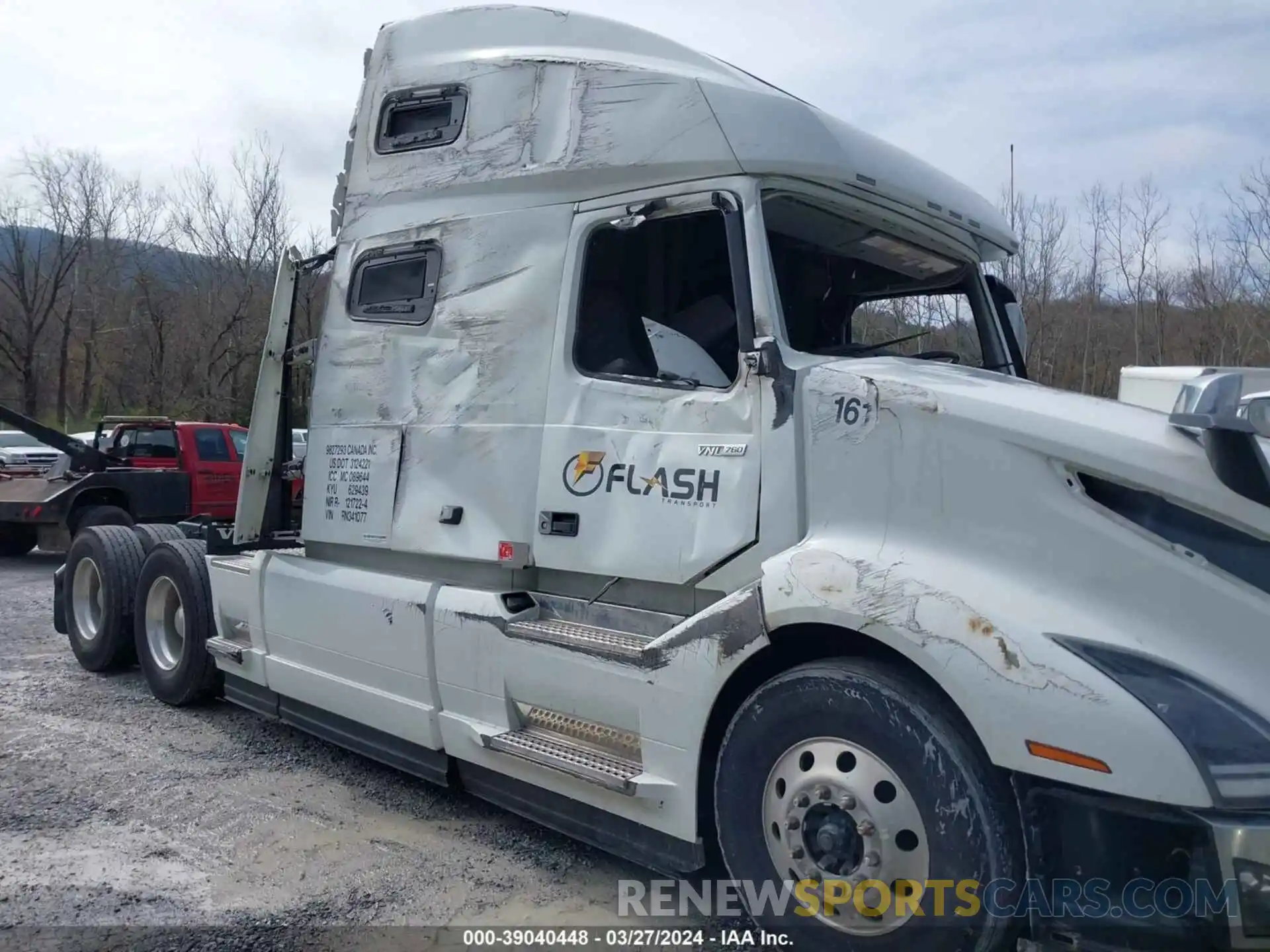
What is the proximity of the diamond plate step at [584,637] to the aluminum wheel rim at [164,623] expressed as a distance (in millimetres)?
3701

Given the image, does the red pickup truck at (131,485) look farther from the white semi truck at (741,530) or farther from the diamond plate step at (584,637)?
the diamond plate step at (584,637)

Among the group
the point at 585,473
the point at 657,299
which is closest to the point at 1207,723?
the point at 585,473

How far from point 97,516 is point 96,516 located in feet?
0.04

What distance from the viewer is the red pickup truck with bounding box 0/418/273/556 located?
13258 mm

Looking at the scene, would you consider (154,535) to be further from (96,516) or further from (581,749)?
(96,516)

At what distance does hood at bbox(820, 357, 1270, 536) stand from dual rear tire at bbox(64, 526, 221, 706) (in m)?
4.77

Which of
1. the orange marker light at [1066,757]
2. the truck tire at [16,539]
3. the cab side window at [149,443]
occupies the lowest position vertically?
the truck tire at [16,539]

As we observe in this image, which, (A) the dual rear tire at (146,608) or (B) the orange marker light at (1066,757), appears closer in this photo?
(B) the orange marker light at (1066,757)

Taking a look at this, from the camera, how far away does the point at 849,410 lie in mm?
3420

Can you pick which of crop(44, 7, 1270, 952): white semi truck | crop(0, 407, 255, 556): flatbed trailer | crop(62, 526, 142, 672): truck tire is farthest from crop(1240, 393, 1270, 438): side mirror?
crop(0, 407, 255, 556): flatbed trailer

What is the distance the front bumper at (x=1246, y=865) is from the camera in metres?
2.51

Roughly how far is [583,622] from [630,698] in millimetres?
486

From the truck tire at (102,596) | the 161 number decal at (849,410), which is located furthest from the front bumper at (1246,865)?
the truck tire at (102,596)

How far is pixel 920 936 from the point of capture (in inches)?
117
